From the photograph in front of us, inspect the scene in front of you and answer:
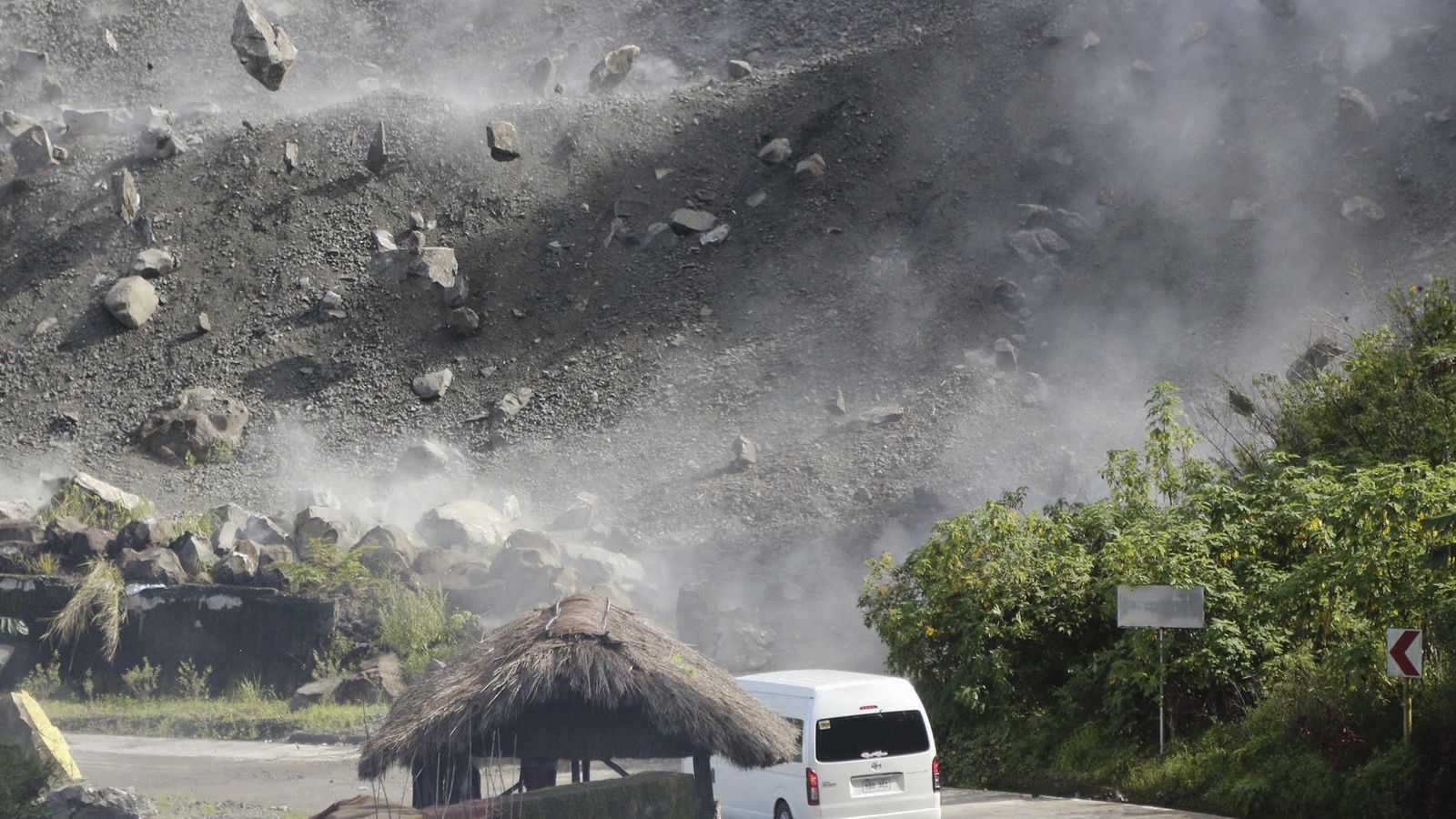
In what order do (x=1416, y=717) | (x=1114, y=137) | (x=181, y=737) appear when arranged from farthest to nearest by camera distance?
1. (x=1114, y=137)
2. (x=181, y=737)
3. (x=1416, y=717)

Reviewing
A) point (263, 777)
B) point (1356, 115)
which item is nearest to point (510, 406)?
point (263, 777)

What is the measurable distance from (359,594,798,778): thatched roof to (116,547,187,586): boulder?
58.8ft

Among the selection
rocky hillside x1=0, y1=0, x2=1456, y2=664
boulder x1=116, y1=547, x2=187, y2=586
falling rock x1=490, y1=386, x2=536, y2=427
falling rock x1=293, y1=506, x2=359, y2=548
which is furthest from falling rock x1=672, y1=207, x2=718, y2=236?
boulder x1=116, y1=547, x2=187, y2=586

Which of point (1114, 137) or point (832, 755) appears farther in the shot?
point (1114, 137)

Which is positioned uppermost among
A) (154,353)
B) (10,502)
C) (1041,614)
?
(154,353)

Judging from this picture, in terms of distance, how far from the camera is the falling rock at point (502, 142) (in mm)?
44062

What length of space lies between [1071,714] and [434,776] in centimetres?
973

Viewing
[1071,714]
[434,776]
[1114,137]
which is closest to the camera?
[434,776]

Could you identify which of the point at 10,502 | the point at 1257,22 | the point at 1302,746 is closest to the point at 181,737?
the point at 10,502

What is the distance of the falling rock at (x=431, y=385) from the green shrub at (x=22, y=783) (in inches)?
963

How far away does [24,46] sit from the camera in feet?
170

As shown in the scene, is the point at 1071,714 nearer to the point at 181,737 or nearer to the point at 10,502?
the point at 181,737

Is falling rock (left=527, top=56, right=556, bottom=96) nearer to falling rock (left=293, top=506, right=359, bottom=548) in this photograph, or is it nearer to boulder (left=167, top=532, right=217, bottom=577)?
falling rock (left=293, top=506, right=359, bottom=548)

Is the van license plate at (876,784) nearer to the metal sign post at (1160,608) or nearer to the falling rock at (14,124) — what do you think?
the metal sign post at (1160,608)
